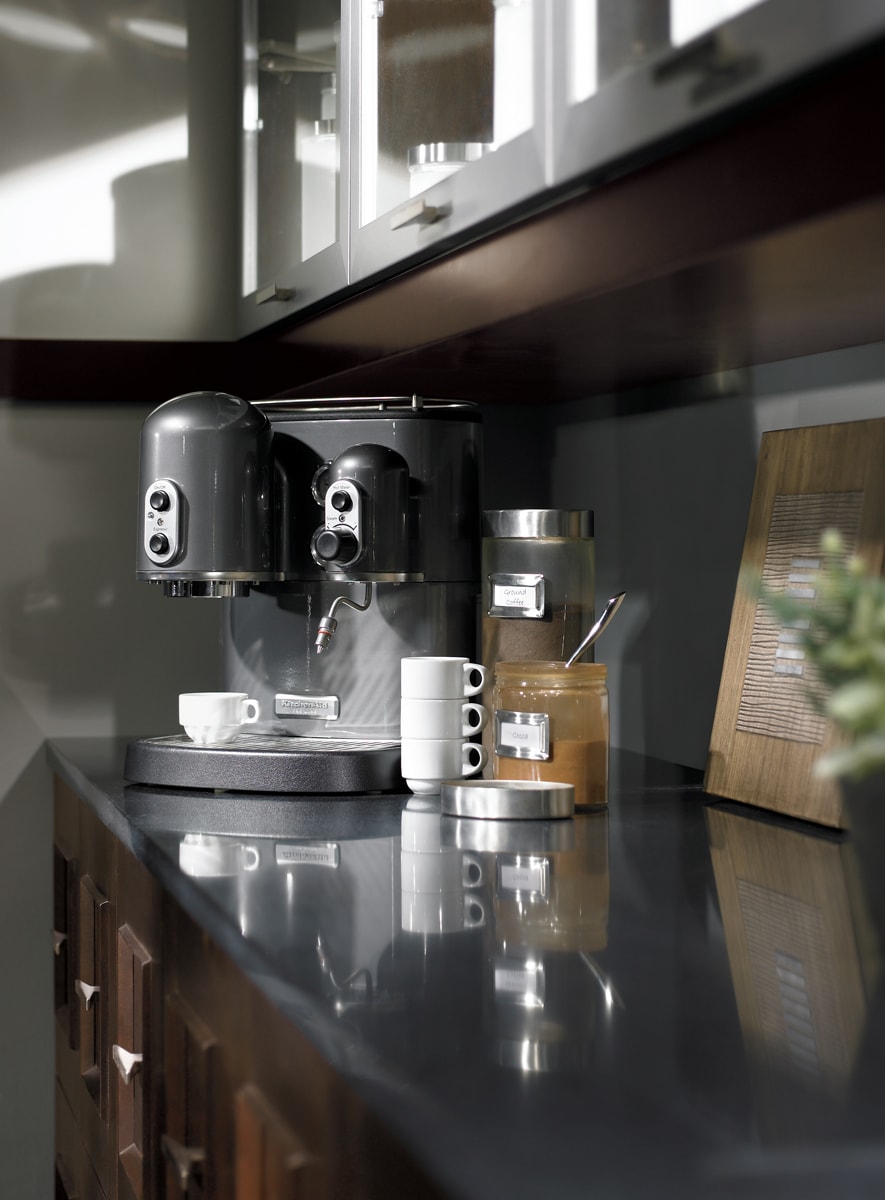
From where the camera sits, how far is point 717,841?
118cm

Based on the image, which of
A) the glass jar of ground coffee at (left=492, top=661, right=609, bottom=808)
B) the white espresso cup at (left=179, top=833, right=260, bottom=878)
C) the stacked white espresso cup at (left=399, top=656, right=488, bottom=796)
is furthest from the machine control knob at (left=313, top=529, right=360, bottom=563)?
the white espresso cup at (left=179, top=833, right=260, bottom=878)

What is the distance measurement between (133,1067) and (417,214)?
33.5 inches

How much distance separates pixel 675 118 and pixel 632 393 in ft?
3.06

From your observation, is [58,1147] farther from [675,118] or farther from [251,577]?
[675,118]

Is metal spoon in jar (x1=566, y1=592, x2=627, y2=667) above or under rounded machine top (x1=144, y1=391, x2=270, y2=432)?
under

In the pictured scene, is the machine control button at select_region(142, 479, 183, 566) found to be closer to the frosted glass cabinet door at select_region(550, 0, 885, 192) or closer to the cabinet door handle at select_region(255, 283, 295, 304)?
the cabinet door handle at select_region(255, 283, 295, 304)

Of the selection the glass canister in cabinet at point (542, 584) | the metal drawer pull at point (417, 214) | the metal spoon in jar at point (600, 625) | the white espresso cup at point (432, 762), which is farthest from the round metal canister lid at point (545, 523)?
the metal drawer pull at point (417, 214)

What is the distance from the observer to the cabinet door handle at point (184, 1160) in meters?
1.02

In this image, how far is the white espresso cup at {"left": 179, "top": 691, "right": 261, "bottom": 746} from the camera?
58.7 inches

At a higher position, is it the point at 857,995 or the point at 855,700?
the point at 855,700

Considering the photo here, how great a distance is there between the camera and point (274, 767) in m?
1.41

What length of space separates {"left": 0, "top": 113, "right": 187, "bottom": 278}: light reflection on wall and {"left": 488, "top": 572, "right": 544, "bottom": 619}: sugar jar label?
770mm

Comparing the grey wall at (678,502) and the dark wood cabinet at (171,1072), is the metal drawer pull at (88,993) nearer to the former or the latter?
the dark wood cabinet at (171,1072)

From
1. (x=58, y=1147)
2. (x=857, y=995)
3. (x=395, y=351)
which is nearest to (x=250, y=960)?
(x=857, y=995)
